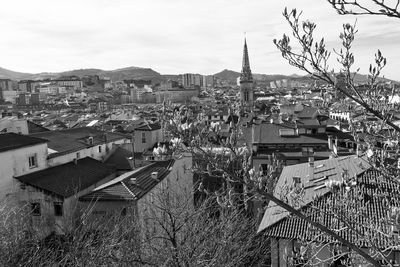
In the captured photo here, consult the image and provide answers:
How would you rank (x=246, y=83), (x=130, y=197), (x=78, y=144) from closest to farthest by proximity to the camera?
(x=130, y=197), (x=78, y=144), (x=246, y=83)

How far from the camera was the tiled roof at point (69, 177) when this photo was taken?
21531 millimetres

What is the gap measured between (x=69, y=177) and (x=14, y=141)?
14.3 feet

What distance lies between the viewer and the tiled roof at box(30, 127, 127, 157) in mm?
28906

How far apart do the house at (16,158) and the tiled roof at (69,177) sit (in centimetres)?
70

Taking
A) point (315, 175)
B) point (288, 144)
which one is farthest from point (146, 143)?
point (315, 175)

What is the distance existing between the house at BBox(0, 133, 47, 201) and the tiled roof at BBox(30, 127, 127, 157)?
4.88ft

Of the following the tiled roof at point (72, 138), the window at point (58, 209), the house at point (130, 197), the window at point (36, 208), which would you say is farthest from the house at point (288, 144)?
the window at point (36, 208)

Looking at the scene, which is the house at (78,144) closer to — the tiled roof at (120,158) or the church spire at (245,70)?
the tiled roof at (120,158)

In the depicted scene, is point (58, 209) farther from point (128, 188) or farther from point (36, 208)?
point (128, 188)

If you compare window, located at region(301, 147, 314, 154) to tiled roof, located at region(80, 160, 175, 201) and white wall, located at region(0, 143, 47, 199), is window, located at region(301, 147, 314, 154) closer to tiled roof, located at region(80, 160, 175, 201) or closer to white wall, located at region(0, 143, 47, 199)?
tiled roof, located at region(80, 160, 175, 201)

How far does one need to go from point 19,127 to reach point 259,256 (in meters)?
25.4

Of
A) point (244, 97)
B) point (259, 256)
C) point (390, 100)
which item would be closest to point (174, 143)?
point (390, 100)

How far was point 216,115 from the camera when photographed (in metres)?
75.4

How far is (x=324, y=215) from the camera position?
7527 millimetres
